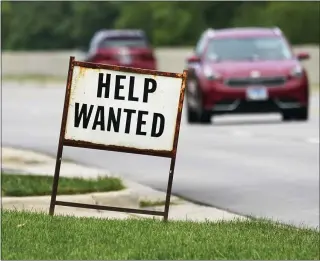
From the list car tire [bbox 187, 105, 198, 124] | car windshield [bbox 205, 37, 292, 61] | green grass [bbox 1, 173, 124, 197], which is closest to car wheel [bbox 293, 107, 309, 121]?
car windshield [bbox 205, 37, 292, 61]

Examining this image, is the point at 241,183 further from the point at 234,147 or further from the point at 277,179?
the point at 234,147

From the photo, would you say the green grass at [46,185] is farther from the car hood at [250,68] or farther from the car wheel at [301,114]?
the car wheel at [301,114]

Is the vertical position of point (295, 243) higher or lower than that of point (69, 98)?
lower

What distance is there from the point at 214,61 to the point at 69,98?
16.5m

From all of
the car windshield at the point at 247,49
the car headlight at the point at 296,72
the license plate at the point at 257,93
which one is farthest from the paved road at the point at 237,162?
the car windshield at the point at 247,49

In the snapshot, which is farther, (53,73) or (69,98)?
(53,73)

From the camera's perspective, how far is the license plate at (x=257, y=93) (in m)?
25.5

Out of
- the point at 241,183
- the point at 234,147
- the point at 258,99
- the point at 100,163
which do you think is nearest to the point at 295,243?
the point at 241,183

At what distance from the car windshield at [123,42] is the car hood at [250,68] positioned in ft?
54.5

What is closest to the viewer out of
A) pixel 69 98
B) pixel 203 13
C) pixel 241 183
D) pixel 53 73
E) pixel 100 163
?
A: pixel 69 98

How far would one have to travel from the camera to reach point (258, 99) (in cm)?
2550

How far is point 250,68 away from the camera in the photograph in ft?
84.4

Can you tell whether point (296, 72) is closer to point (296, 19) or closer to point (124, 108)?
point (124, 108)

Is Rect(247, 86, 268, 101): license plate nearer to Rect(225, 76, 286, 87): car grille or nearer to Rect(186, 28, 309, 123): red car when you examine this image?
Rect(186, 28, 309, 123): red car
